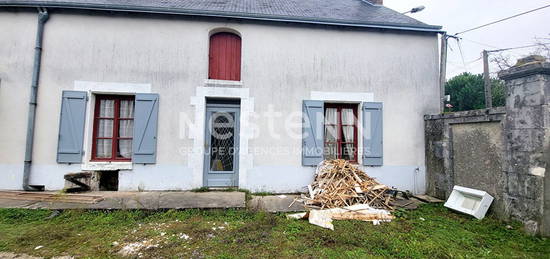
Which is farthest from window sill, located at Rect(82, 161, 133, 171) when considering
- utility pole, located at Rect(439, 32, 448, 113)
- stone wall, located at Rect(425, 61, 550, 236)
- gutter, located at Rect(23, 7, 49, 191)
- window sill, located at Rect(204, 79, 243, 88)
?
utility pole, located at Rect(439, 32, 448, 113)

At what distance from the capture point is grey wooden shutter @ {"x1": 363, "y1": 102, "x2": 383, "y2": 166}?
5109 millimetres

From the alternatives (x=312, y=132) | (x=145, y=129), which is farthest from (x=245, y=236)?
(x=145, y=129)

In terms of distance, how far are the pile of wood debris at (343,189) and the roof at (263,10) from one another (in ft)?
11.2

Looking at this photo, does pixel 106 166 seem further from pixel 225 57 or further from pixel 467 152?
pixel 467 152

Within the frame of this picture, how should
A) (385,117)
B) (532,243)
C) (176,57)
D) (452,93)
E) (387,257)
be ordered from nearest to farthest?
(387,257) < (532,243) < (176,57) < (385,117) < (452,93)

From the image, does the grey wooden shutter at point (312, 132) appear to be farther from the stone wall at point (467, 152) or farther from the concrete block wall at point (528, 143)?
the concrete block wall at point (528, 143)

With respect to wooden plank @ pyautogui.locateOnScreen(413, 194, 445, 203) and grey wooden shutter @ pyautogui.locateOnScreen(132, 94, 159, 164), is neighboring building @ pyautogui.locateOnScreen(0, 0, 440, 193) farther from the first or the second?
wooden plank @ pyautogui.locateOnScreen(413, 194, 445, 203)

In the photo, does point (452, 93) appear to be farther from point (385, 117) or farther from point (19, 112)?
point (19, 112)

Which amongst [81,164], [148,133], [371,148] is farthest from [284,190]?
[81,164]

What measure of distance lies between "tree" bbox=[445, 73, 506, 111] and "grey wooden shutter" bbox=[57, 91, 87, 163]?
49.0 ft

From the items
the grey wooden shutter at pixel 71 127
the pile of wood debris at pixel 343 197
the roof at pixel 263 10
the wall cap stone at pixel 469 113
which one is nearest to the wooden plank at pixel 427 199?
the pile of wood debris at pixel 343 197

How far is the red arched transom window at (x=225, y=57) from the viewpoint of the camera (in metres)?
5.13

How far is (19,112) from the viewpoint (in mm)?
4555

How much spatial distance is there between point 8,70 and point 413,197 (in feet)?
30.2
